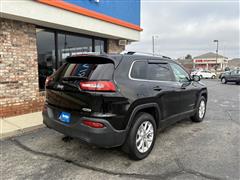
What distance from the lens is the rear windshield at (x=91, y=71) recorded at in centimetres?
308

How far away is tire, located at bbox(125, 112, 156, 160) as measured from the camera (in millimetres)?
3352

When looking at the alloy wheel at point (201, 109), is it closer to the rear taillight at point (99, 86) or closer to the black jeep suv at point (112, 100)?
the black jeep suv at point (112, 100)

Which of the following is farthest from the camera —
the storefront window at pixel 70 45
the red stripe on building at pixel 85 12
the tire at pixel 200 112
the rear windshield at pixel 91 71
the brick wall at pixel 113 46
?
the brick wall at pixel 113 46

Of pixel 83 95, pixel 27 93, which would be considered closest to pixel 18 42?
pixel 27 93

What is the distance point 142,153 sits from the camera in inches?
140

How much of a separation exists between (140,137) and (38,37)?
5393 mm

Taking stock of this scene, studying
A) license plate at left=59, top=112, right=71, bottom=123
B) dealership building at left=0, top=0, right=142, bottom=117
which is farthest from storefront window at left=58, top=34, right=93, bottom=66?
license plate at left=59, top=112, right=71, bottom=123

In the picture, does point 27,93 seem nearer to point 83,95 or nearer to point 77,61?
point 77,61

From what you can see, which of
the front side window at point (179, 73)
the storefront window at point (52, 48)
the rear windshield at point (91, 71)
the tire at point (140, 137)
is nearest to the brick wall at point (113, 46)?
the storefront window at point (52, 48)

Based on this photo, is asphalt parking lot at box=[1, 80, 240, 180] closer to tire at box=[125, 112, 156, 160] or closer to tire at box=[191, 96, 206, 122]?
tire at box=[125, 112, 156, 160]

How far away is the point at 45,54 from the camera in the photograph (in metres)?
7.38

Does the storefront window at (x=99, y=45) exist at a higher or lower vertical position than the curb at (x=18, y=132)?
higher

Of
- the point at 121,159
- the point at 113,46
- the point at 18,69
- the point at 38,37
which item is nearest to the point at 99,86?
the point at 121,159

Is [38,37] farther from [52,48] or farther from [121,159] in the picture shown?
[121,159]
